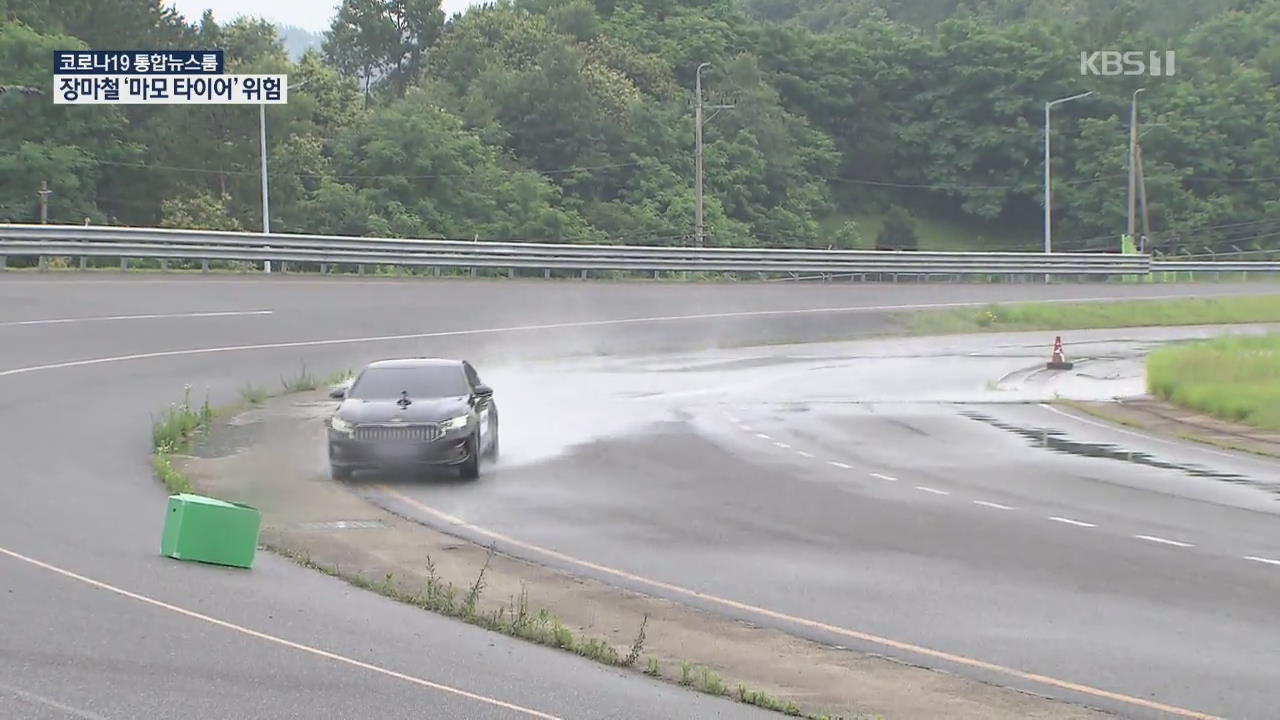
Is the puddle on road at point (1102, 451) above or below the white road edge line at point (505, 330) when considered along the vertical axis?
below

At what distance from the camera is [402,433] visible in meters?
19.7

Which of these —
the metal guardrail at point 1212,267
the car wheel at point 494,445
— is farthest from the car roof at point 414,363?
the metal guardrail at point 1212,267

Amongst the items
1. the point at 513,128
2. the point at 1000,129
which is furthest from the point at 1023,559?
the point at 1000,129

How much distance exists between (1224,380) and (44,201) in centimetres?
4761

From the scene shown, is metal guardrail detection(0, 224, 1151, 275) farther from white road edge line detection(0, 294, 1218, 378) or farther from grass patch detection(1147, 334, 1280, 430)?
grass patch detection(1147, 334, 1280, 430)

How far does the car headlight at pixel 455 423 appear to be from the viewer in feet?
64.8

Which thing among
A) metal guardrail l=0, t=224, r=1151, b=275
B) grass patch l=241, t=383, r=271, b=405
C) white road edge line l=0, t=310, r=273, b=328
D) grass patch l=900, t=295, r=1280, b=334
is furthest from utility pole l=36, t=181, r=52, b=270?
grass patch l=241, t=383, r=271, b=405

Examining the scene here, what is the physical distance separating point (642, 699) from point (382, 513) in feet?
26.6

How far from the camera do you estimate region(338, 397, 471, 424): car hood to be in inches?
781

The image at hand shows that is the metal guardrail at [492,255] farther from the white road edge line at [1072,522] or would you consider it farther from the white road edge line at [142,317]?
the white road edge line at [1072,522]

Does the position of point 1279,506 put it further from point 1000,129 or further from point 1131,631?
point 1000,129

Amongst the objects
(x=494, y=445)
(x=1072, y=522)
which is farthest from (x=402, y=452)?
(x=1072, y=522)
